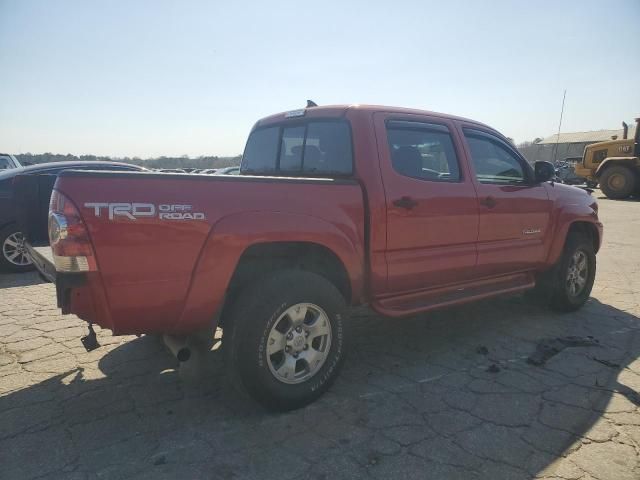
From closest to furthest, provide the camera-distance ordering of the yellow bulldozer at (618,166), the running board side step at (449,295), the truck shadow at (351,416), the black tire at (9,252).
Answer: the truck shadow at (351,416) < the running board side step at (449,295) < the black tire at (9,252) < the yellow bulldozer at (618,166)

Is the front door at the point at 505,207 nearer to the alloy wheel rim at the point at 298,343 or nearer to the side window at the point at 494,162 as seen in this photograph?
the side window at the point at 494,162

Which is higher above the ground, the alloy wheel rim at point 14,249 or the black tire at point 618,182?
the black tire at point 618,182

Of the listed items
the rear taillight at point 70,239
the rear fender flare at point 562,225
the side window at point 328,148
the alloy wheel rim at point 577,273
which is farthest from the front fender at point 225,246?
the alloy wheel rim at point 577,273

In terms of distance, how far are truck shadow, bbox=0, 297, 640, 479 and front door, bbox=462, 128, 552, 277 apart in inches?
31.3

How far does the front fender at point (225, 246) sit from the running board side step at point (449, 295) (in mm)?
936

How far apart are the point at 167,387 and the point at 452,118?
3.16 meters

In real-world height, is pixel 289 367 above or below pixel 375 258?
below

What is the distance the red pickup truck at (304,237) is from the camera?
2.31 meters

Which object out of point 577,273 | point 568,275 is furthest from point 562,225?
point 577,273

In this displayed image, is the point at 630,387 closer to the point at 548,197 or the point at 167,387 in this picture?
the point at 548,197

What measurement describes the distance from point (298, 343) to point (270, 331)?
0.85ft

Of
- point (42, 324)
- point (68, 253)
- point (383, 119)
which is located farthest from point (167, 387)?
point (383, 119)

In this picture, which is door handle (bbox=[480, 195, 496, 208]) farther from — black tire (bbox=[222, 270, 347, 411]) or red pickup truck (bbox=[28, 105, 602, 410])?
black tire (bbox=[222, 270, 347, 411])

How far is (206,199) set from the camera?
97.0 inches
